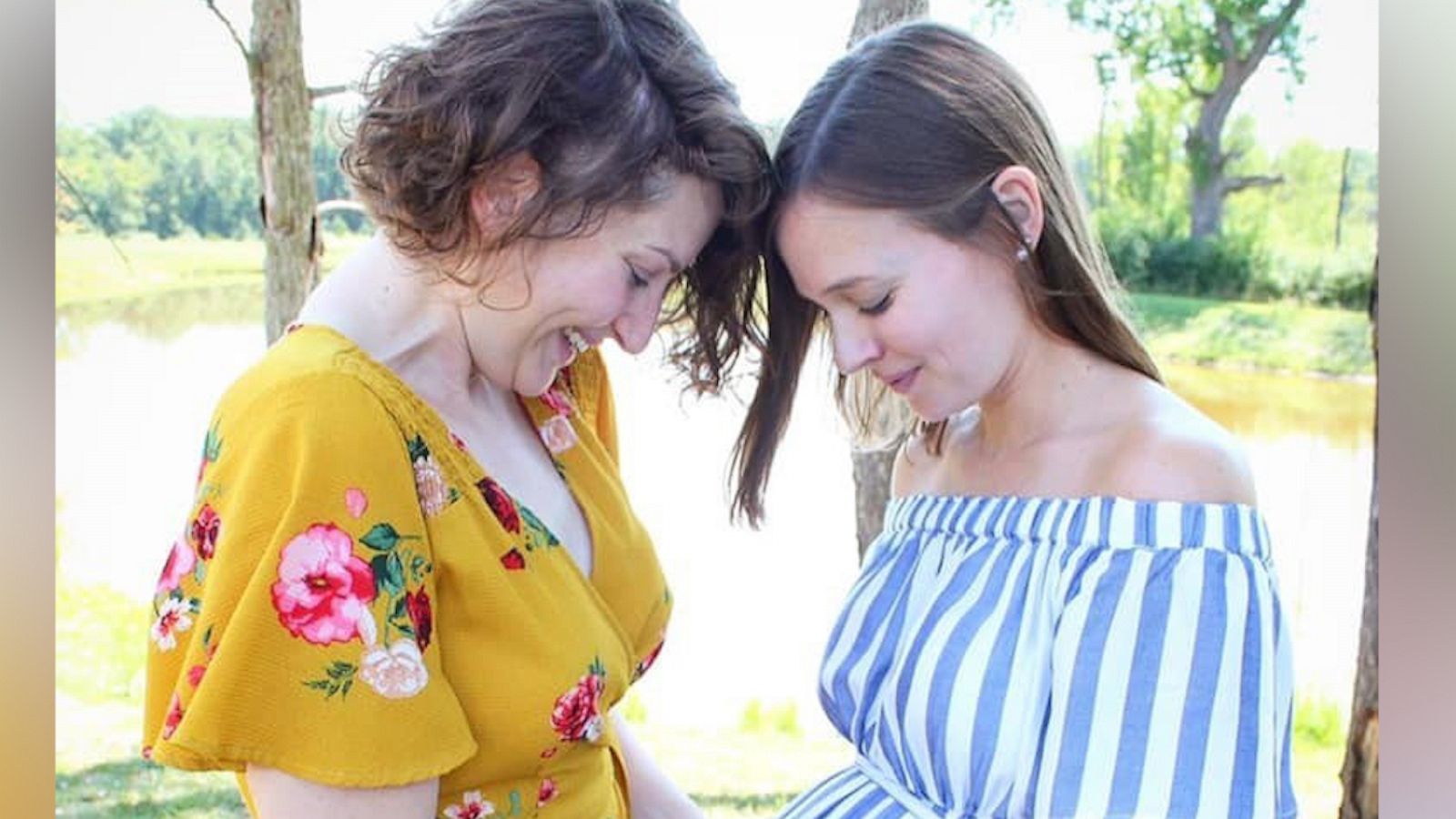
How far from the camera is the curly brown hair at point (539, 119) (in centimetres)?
130

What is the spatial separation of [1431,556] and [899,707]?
1.68 ft

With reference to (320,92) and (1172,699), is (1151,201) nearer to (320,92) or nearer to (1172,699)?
(320,92)

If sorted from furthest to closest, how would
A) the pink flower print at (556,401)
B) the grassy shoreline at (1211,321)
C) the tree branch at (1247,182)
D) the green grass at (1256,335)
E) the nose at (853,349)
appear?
the tree branch at (1247,182)
the green grass at (1256,335)
the grassy shoreline at (1211,321)
the pink flower print at (556,401)
the nose at (853,349)

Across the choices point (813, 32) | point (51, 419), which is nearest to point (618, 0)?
point (51, 419)

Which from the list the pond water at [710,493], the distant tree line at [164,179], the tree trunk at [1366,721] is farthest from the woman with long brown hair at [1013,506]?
the distant tree line at [164,179]

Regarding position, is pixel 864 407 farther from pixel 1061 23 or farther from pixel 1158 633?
pixel 1061 23

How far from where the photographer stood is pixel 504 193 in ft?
4.42

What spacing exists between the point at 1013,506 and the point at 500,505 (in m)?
0.52

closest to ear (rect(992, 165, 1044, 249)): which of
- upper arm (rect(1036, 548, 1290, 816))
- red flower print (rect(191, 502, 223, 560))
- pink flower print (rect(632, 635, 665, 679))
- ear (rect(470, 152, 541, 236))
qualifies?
Result: upper arm (rect(1036, 548, 1290, 816))

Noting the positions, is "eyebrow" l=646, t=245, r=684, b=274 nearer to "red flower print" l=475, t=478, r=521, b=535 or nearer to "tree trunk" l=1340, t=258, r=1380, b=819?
"red flower print" l=475, t=478, r=521, b=535

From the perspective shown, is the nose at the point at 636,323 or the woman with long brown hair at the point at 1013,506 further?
the nose at the point at 636,323

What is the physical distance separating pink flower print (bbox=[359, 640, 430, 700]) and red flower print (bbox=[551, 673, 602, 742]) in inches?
6.2

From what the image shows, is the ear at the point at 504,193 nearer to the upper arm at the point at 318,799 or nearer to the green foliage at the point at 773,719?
the upper arm at the point at 318,799

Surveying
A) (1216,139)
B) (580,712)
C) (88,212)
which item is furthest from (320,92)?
(1216,139)
